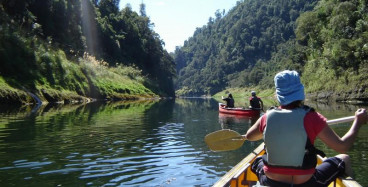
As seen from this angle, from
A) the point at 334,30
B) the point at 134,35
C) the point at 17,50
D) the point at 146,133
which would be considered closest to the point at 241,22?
the point at 134,35

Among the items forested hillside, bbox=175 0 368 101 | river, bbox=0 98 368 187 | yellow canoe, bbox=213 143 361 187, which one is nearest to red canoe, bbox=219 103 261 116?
river, bbox=0 98 368 187

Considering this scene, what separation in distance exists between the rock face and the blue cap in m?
36.7

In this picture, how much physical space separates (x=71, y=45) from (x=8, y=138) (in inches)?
1342

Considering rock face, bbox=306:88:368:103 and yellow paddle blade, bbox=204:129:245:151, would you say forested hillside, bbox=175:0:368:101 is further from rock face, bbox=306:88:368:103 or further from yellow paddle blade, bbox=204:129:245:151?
yellow paddle blade, bbox=204:129:245:151

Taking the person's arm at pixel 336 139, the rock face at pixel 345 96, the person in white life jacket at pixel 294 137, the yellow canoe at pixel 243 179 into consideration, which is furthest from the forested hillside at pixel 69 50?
the rock face at pixel 345 96

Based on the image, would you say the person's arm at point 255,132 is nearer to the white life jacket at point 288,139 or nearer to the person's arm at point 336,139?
the white life jacket at point 288,139

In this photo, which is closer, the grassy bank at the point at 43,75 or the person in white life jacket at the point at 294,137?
the person in white life jacket at the point at 294,137

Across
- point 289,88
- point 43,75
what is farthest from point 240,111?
point 43,75

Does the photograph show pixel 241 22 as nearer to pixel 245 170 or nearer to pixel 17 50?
pixel 17 50

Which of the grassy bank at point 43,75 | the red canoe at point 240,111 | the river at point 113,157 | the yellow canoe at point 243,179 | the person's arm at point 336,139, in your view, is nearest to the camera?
the person's arm at point 336,139

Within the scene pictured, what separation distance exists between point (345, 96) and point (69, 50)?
31696 millimetres

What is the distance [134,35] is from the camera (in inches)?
2849

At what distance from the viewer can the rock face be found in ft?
120

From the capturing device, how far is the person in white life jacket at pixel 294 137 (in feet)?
11.2
